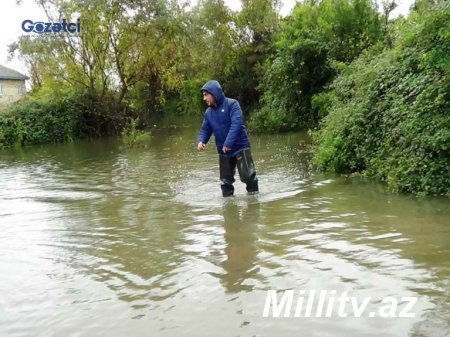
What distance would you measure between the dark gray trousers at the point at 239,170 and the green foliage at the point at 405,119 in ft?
7.19

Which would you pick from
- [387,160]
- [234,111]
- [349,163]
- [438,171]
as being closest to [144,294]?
[234,111]

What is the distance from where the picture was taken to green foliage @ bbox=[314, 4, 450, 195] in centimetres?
720

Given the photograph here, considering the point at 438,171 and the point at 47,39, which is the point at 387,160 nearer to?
the point at 438,171

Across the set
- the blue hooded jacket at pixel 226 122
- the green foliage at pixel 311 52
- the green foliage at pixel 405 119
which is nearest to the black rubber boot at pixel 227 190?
A: the blue hooded jacket at pixel 226 122

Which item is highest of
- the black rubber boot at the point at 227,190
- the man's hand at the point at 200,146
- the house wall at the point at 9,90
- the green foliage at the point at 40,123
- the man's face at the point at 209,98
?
the house wall at the point at 9,90

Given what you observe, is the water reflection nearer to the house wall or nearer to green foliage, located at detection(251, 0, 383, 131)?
green foliage, located at detection(251, 0, 383, 131)

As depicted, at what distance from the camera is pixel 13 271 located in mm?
5230

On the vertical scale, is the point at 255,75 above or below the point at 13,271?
above

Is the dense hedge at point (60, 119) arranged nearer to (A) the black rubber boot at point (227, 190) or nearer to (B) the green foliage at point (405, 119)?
(B) the green foliage at point (405, 119)

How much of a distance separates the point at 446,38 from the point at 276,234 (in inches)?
149

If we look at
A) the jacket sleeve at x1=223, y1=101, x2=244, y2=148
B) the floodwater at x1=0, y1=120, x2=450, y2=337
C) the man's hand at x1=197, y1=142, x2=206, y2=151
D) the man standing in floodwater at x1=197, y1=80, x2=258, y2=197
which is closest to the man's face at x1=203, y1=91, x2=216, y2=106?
the man standing in floodwater at x1=197, y1=80, x2=258, y2=197

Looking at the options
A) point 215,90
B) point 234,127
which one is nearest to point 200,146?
point 234,127

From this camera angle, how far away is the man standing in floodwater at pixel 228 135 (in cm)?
804

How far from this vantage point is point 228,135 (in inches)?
315
